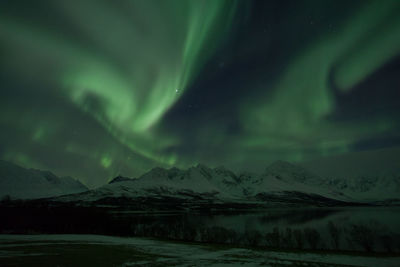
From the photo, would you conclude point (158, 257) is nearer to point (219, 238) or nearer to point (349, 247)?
point (219, 238)

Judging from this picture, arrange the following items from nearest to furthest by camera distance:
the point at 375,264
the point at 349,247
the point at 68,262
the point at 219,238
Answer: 1. the point at 68,262
2. the point at 375,264
3. the point at 349,247
4. the point at 219,238

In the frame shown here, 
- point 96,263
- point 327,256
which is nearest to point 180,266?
point 96,263

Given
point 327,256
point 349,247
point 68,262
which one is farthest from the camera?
point 349,247

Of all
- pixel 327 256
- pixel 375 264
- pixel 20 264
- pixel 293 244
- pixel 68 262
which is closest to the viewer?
pixel 20 264

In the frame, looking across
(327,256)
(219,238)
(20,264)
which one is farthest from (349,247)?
(20,264)

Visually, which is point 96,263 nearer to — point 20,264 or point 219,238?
point 20,264

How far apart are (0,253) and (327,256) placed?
159 feet

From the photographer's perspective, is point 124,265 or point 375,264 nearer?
point 124,265

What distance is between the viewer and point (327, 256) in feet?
133

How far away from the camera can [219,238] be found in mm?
73438

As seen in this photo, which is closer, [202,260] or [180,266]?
[180,266]

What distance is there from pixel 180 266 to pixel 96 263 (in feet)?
35.1

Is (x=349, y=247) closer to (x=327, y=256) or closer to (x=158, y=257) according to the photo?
(x=327, y=256)

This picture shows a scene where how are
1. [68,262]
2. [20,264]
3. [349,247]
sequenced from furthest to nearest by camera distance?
[349,247] < [68,262] < [20,264]
